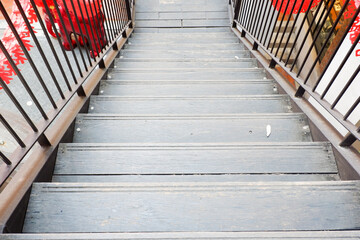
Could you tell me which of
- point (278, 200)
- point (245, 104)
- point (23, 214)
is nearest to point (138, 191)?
point (23, 214)

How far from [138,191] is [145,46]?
8.78 ft

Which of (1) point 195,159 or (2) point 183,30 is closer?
(1) point 195,159

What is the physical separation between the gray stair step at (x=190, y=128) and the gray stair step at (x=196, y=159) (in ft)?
→ 0.50

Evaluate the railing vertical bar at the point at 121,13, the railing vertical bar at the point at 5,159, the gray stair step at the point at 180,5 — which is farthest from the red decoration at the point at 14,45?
the railing vertical bar at the point at 5,159

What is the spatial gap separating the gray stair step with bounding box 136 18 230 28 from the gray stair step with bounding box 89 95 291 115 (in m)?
2.70

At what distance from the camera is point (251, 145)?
1.29 meters

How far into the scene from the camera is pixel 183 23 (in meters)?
4.09

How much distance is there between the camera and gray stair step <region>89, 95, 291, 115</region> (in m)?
1.69

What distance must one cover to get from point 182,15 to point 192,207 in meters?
3.83

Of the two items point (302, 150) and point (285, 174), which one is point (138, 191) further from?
point (302, 150)

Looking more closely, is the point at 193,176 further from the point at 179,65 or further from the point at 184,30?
the point at 184,30

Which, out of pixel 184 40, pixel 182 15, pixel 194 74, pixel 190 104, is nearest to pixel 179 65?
pixel 194 74

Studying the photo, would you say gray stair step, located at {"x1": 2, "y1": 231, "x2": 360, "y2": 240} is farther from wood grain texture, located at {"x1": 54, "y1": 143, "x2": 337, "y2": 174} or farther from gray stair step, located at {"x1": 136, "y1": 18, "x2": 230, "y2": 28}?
gray stair step, located at {"x1": 136, "y1": 18, "x2": 230, "y2": 28}

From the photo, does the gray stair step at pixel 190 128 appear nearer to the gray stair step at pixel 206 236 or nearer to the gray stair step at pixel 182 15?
the gray stair step at pixel 206 236
